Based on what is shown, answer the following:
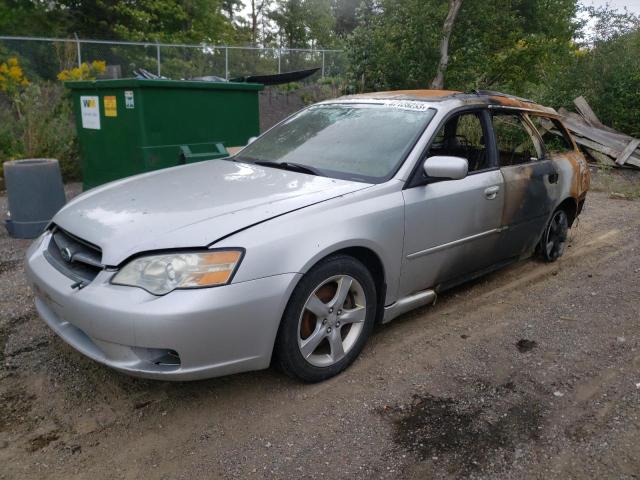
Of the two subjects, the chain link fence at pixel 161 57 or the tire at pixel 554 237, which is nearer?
the tire at pixel 554 237

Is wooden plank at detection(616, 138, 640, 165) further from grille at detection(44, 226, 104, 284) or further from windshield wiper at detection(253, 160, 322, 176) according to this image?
grille at detection(44, 226, 104, 284)

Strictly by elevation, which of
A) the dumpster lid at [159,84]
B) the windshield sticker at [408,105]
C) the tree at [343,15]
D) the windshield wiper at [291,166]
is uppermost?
the tree at [343,15]

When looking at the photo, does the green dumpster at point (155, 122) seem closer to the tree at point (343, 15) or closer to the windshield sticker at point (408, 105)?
the windshield sticker at point (408, 105)

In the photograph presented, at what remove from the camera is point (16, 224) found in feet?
18.5

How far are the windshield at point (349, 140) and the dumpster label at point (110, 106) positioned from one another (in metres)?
2.03

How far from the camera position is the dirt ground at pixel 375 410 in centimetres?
250

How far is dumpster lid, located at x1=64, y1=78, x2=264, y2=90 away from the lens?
209 inches

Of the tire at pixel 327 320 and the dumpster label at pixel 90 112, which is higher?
the dumpster label at pixel 90 112

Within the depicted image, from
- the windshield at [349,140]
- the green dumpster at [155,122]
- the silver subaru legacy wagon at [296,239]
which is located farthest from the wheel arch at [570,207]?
the green dumpster at [155,122]

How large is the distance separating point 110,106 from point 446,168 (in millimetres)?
3822

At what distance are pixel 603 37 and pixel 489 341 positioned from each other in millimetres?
11091

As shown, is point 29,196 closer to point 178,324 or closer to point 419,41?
point 178,324

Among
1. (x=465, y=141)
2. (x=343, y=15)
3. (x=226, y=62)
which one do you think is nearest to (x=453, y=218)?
(x=465, y=141)

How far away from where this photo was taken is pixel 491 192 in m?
4.04
